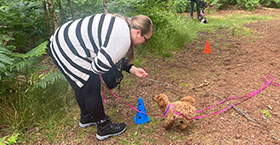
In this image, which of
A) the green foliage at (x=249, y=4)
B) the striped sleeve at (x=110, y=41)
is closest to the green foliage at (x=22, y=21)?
the striped sleeve at (x=110, y=41)

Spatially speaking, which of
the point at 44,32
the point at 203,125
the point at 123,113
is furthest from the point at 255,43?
→ the point at 44,32

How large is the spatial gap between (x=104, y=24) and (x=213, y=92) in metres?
1.85

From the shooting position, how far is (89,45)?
1.84m

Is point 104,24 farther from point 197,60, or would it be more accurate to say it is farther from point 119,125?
point 197,60

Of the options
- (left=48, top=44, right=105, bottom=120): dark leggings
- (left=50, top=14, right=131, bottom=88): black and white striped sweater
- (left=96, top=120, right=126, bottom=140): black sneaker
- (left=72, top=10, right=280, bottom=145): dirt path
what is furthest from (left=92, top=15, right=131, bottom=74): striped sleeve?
(left=72, top=10, right=280, bottom=145): dirt path

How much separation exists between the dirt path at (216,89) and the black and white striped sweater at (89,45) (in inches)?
33.1

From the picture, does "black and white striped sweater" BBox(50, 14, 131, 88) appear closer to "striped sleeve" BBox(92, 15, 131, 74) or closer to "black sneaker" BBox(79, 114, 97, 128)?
"striped sleeve" BBox(92, 15, 131, 74)

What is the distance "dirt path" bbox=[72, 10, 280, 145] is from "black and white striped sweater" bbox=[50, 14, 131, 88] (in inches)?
33.1

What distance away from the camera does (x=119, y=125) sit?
2.28 meters

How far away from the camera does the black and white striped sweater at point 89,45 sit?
5.71 ft

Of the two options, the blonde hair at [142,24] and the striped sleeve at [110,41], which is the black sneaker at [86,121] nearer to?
the striped sleeve at [110,41]

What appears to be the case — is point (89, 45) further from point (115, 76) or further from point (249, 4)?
point (249, 4)

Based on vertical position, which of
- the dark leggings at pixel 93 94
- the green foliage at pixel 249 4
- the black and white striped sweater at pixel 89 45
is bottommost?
the green foliage at pixel 249 4

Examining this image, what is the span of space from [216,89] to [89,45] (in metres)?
1.96
